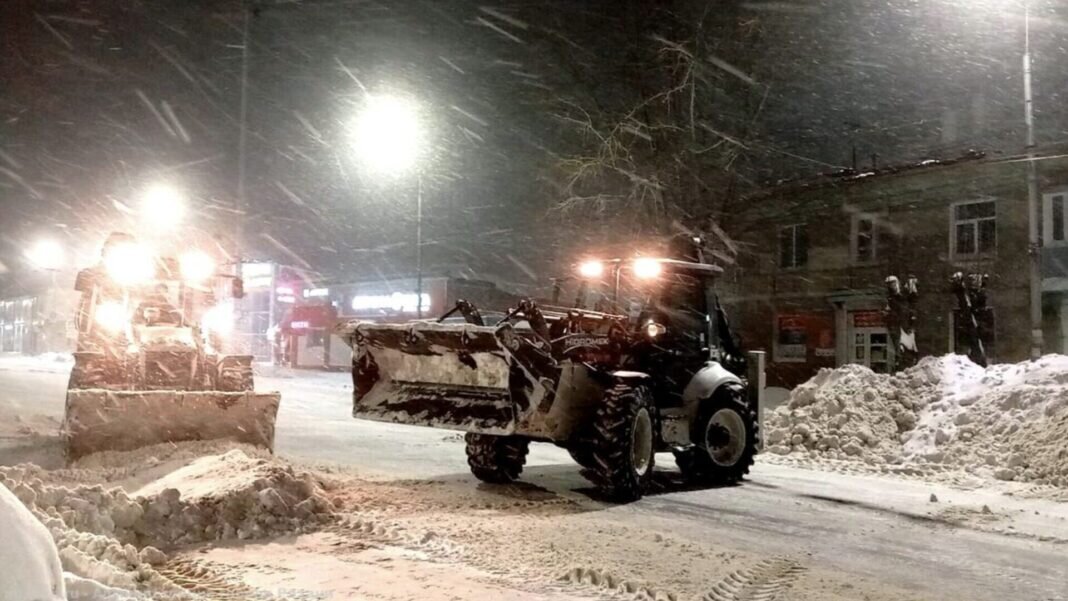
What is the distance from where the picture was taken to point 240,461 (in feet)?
29.4

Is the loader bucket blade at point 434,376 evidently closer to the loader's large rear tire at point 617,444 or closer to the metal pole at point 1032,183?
the loader's large rear tire at point 617,444

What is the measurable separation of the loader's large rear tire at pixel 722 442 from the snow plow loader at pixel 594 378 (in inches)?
0.6

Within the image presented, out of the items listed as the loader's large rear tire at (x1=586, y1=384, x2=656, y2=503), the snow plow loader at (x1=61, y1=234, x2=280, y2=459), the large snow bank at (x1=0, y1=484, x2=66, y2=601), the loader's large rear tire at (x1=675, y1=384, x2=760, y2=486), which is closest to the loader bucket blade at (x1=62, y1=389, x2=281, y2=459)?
the snow plow loader at (x1=61, y1=234, x2=280, y2=459)

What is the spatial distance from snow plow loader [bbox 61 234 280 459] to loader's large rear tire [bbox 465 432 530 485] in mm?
2557

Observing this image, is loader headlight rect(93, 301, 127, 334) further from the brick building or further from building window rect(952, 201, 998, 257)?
building window rect(952, 201, 998, 257)

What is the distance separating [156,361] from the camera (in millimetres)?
13188

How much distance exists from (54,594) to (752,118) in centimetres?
2353

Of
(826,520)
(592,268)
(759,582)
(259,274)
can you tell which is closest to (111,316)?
(592,268)

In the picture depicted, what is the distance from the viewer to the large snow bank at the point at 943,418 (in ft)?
42.1

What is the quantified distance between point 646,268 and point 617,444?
2550mm

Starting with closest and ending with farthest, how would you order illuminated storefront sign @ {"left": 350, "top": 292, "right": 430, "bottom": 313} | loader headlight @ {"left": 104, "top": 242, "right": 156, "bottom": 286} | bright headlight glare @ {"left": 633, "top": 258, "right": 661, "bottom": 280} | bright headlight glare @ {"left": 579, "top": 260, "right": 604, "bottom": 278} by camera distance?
bright headlight glare @ {"left": 633, "top": 258, "right": 661, "bottom": 280}, bright headlight glare @ {"left": 579, "top": 260, "right": 604, "bottom": 278}, loader headlight @ {"left": 104, "top": 242, "right": 156, "bottom": 286}, illuminated storefront sign @ {"left": 350, "top": 292, "right": 430, "bottom": 313}

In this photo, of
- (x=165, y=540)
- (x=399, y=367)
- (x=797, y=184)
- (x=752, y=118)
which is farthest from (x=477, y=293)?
(x=165, y=540)

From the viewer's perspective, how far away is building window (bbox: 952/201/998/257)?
2622 cm

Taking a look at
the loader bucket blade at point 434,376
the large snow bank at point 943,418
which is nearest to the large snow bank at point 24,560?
the loader bucket blade at point 434,376
